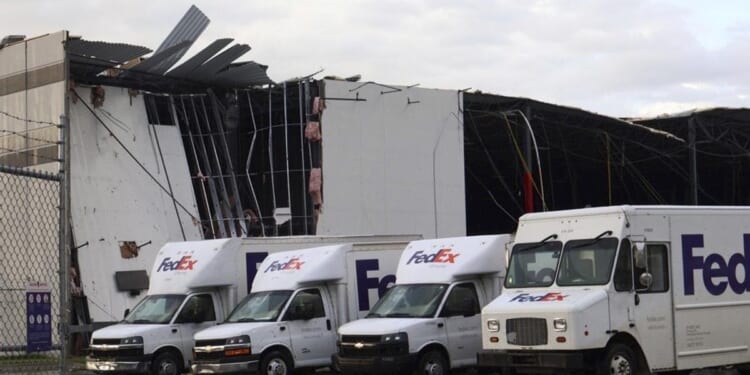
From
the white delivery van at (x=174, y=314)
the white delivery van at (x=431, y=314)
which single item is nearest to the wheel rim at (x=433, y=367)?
the white delivery van at (x=431, y=314)

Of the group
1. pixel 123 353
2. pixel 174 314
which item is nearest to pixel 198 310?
pixel 174 314

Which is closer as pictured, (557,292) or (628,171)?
(557,292)

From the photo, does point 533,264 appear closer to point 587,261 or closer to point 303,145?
point 587,261

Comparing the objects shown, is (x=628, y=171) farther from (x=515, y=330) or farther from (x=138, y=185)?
(x=515, y=330)

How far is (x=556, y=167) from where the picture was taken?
45906mm

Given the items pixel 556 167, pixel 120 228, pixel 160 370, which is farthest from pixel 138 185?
pixel 556 167

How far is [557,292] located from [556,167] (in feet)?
102

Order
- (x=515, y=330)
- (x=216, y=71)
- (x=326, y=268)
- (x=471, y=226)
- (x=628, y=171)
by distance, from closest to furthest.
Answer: (x=515, y=330) < (x=326, y=268) < (x=216, y=71) < (x=628, y=171) < (x=471, y=226)

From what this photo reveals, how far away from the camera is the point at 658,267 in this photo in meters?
15.5

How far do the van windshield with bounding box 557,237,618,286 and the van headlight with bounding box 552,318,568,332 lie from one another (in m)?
0.87

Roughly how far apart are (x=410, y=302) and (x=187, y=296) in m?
4.91

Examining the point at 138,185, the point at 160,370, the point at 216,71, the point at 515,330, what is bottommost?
the point at 160,370

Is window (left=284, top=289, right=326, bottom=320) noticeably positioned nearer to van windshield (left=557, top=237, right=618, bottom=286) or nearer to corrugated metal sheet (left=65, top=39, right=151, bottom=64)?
van windshield (left=557, top=237, right=618, bottom=286)

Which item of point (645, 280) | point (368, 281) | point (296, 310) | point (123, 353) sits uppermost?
point (645, 280)
